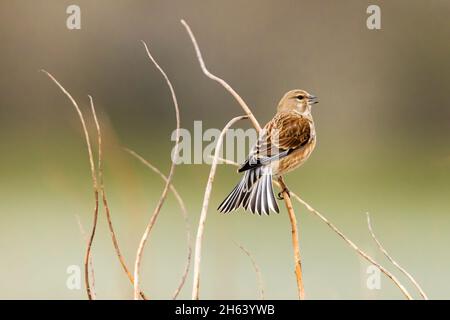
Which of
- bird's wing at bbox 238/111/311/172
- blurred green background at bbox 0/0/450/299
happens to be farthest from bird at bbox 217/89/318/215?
blurred green background at bbox 0/0/450/299

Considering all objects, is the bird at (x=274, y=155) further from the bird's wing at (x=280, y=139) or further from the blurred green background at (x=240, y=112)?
the blurred green background at (x=240, y=112)

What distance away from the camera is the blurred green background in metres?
4.57

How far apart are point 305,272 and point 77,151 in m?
2.82

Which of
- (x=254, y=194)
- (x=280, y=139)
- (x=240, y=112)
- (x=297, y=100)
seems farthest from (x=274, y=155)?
(x=240, y=112)

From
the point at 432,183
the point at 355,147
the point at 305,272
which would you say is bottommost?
the point at 305,272

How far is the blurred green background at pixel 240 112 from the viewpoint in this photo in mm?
4566

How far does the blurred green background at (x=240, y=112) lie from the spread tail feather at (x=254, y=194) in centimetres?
183

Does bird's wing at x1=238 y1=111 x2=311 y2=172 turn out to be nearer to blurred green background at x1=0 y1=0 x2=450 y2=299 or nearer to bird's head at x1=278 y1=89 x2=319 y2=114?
bird's head at x1=278 y1=89 x2=319 y2=114

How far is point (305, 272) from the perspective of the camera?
4.18m

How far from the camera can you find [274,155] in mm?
2502

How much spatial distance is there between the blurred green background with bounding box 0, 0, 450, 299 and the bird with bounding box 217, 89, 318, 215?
1455 millimetres

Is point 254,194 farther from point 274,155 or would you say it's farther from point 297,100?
point 297,100
